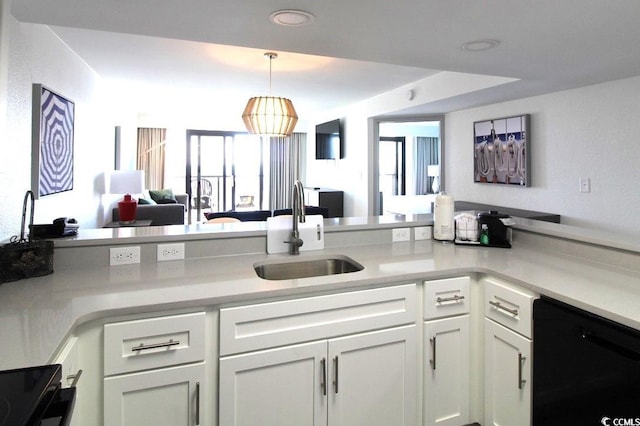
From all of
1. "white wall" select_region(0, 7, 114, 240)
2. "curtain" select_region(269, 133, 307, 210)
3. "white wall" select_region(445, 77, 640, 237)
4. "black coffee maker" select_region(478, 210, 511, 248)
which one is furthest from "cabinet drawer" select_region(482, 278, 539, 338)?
"curtain" select_region(269, 133, 307, 210)

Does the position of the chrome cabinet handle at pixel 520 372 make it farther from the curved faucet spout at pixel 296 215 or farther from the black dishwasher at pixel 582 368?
the curved faucet spout at pixel 296 215

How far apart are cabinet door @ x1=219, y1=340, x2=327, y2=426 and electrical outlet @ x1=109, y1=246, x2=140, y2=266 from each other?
0.75 metres

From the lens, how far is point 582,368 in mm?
1269

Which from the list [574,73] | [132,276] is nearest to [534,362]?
[132,276]

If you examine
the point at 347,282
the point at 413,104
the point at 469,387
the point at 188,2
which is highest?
the point at 413,104

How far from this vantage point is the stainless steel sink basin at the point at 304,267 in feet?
6.28

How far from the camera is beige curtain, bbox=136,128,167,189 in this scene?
7.73 meters

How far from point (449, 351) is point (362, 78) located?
3.53 metres

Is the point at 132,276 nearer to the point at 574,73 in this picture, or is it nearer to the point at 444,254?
the point at 444,254

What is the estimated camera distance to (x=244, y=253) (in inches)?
79.7

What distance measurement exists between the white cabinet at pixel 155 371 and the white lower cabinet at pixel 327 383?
109 millimetres

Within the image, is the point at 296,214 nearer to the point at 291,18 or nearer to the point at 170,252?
the point at 170,252

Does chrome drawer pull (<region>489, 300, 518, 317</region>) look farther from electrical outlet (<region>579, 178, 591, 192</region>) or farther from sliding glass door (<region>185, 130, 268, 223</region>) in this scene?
sliding glass door (<region>185, 130, 268, 223</region>)

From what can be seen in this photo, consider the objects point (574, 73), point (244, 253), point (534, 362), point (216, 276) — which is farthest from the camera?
point (574, 73)
